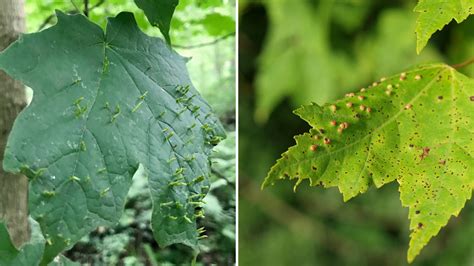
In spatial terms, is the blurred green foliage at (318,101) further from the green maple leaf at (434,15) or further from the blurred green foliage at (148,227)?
the green maple leaf at (434,15)

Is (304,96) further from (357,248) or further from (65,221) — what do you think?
(65,221)

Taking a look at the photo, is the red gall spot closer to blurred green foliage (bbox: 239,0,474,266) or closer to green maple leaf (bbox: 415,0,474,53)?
green maple leaf (bbox: 415,0,474,53)

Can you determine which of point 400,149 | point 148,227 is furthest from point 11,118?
point 148,227

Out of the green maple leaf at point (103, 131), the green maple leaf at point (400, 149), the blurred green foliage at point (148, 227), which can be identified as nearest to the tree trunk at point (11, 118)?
the green maple leaf at point (103, 131)

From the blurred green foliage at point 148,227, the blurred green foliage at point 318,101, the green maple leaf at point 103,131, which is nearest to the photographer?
the green maple leaf at point 103,131

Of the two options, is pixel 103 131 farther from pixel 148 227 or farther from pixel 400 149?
pixel 148 227

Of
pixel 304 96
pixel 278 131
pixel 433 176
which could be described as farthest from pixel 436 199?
pixel 278 131
